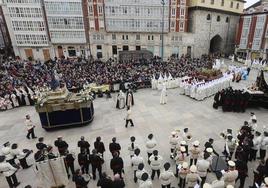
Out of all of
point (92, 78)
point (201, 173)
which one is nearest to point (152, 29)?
point (92, 78)

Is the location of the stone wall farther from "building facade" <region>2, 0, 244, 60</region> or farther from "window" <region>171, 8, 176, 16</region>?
"window" <region>171, 8, 176, 16</region>

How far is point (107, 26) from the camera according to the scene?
108ft

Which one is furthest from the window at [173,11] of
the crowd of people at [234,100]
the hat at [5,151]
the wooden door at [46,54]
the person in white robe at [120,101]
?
the hat at [5,151]

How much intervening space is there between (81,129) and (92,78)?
778 centimetres

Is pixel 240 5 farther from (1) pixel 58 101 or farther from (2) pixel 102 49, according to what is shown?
(1) pixel 58 101

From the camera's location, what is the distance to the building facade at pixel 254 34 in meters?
30.6

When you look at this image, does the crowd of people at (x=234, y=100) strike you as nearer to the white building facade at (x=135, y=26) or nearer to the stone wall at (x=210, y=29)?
the white building facade at (x=135, y=26)

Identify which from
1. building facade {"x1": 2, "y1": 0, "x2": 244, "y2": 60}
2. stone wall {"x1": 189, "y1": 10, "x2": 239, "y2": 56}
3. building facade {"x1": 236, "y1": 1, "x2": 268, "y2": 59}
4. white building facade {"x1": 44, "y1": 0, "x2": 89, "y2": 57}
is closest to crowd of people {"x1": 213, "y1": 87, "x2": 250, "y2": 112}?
building facade {"x1": 2, "y1": 0, "x2": 244, "y2": 60}

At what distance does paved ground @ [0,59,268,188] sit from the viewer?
8.38m

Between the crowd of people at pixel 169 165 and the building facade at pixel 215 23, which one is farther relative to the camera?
the building facade at pixel 215 23

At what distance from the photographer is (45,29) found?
31828 mm

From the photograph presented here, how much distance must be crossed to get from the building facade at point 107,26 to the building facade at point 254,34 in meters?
5.39

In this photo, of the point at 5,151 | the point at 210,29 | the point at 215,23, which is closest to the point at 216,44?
the point at 215,23

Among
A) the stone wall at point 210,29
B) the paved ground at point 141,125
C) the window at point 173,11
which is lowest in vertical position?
the paved ground at point 141,125
